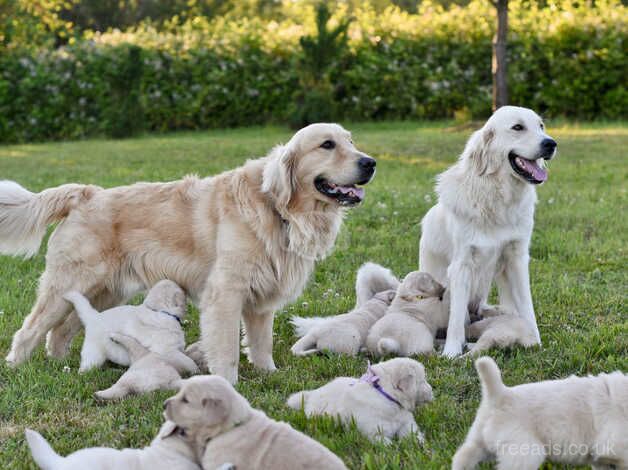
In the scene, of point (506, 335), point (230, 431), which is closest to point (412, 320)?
point (506, 335)

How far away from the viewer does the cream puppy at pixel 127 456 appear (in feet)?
10.6

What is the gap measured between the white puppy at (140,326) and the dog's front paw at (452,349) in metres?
1.69

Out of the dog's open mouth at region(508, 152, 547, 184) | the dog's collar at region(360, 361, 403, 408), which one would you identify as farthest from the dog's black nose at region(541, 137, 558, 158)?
the dog's collar at region(360, 361, 403, 408)

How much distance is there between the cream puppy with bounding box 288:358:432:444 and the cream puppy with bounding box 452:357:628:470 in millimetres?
553

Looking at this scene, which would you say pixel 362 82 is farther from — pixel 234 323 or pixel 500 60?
pixel 234 323

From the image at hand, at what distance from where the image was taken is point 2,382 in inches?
196

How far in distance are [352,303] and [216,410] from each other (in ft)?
11.0

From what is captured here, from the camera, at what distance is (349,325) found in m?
5.54

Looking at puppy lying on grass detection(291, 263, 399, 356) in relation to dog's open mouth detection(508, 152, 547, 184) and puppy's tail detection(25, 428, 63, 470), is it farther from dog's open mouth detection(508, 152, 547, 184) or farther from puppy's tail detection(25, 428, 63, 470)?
puppy's tail detection(25, 428, 63, 470)

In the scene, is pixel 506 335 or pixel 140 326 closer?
pixel 140 326

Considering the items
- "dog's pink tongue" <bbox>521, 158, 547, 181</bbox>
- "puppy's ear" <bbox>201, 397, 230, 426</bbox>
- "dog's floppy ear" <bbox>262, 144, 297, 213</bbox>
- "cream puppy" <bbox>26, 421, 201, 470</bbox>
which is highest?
"dog's floppy ear" <bbox>262, 144, 297, 213</bbox>

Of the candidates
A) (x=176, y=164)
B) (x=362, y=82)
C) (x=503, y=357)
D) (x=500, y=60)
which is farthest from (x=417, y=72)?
(x=503, y=357)

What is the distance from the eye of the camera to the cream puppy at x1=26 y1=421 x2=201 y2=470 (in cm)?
→ 324

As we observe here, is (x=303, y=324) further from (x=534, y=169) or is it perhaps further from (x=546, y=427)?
(x=546, y=427)
